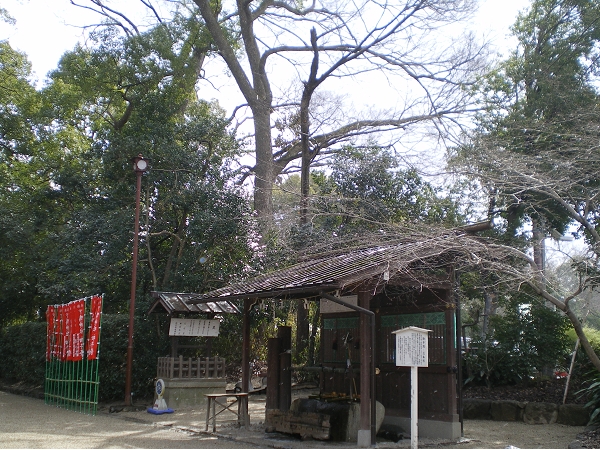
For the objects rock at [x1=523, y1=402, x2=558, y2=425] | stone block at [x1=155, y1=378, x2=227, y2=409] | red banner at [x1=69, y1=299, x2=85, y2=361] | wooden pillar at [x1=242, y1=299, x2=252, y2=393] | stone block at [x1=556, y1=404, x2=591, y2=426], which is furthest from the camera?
stone block at [x1=155, y1=378, x2=227, y2=409]

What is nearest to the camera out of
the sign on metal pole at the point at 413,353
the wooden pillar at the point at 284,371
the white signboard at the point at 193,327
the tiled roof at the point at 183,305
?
the sign on metal pole at the point at 413,353

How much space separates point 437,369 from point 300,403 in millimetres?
2487

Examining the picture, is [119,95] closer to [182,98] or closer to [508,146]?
[182,98]

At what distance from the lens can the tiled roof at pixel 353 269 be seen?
8312 mm

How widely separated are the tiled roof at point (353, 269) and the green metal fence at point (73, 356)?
158 inches

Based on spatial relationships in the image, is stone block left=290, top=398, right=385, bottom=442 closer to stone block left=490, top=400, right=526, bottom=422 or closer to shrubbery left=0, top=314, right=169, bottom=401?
stone block left=490, top=400, right=526, bottom=422

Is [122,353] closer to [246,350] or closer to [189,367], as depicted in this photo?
[189,367]

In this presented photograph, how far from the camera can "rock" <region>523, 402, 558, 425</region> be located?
37.3 ft

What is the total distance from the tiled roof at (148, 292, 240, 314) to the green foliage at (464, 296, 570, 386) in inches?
252

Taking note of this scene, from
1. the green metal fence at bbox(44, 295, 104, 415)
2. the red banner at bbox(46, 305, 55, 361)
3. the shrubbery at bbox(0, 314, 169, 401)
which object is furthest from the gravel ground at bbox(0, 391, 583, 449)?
the red banner at bbox(46, 305, 55, 361)

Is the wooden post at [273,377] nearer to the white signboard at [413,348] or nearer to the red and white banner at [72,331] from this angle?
the white signboard at [413,348]

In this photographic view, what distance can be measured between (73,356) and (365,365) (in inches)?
318

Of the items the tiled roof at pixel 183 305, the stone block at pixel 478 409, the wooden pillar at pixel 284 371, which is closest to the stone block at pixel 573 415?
the stone block at pixel 478 409

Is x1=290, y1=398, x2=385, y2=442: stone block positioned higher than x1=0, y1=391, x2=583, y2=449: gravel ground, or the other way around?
x1=290, y1=398, x2=385, y2=442: stone block
